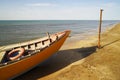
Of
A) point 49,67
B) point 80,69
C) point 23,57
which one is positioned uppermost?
point 23,57

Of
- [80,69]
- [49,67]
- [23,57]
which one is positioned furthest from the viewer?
[49,67]

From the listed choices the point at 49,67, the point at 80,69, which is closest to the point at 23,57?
the point at 49,67

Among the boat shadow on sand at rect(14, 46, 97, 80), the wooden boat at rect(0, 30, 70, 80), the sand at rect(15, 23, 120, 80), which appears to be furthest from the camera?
the boat shadow on sand at rect(14, 46, 97, 80)

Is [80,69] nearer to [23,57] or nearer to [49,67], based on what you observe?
[49,67]

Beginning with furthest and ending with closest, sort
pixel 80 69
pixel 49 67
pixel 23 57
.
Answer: pixel 49 67, pixel 80 69, pixel 23 57

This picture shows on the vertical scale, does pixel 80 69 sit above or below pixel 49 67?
above

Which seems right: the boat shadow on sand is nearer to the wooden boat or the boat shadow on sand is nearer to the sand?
the sand

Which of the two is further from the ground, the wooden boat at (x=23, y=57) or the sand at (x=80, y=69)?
the wooden boat at (x=23, y=57)

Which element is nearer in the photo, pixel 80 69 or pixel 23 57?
pixel 23 57

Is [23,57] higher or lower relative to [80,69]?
higher

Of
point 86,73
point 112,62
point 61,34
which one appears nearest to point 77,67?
point 86,73

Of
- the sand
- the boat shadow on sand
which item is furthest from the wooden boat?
the sand

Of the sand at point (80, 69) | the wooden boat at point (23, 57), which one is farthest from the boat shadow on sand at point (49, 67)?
the wooden boat at point (23, 57)

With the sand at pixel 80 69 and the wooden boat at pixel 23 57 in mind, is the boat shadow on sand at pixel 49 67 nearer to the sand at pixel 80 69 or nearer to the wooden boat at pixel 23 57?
the sand at pixel 80 69
